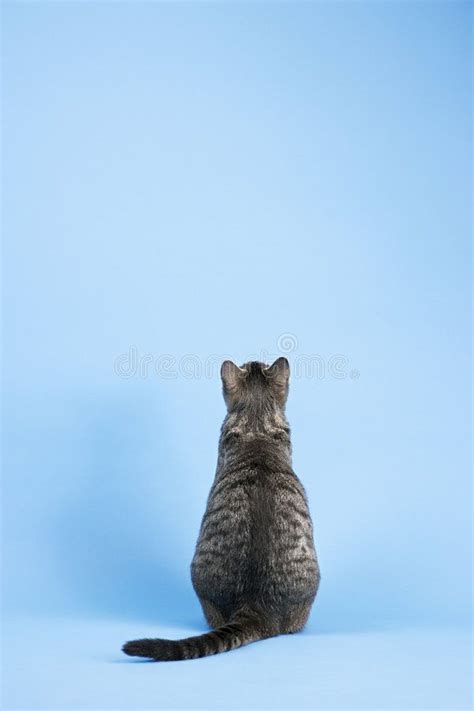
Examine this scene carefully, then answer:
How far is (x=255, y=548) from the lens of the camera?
5340 millimetres

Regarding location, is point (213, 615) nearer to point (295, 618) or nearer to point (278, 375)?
point (295, 618)

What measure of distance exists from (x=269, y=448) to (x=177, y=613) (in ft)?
3.98

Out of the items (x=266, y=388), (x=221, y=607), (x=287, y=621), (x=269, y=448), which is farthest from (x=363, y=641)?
(x=266, y=388)

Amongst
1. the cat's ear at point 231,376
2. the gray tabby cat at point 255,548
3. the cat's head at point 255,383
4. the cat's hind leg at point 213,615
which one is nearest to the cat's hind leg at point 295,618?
the gray tabby cat at point 255,548

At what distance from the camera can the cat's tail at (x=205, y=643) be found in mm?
4527

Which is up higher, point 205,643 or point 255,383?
point 255,383

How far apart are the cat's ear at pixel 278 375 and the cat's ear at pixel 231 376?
158 mm

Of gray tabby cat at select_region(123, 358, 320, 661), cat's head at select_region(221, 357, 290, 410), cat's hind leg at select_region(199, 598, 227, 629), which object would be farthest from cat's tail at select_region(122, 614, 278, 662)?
cat's head at select_region(221, 357, 290, 410)

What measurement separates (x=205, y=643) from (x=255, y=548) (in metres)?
0.72

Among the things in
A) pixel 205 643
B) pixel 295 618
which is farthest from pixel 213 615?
pixel 205 643

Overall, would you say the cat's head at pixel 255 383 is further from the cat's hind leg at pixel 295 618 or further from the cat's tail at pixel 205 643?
the cat's tail at pixel 205 643

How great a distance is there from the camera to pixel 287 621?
17.8ft

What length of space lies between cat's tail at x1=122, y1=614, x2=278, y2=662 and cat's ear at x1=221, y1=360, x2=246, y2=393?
137cm

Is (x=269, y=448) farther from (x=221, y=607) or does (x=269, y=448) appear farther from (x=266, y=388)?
(x=221, y=607)
